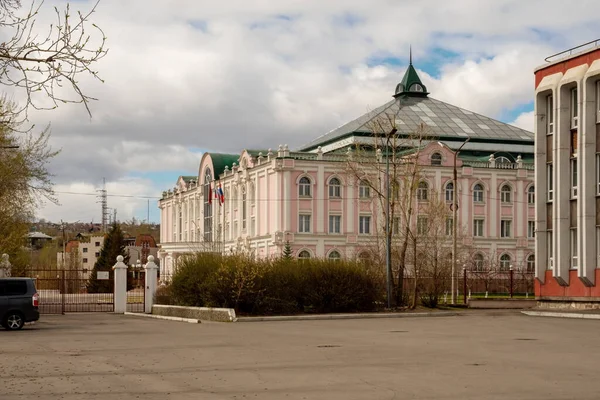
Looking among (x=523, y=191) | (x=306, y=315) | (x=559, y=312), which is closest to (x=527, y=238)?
(x=523, y=191)

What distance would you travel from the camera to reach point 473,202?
84625 millimetres

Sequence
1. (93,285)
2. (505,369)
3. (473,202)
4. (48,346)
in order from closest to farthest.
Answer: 1. (505,369)
2. (48,346)
3. (93,285)
4. (473,202)

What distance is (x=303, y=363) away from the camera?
57.4ft

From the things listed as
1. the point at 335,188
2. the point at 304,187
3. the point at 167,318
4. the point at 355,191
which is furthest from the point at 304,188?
the point at 167,318

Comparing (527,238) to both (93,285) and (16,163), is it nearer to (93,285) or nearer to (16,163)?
(93,285)

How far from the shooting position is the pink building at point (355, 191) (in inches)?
3147

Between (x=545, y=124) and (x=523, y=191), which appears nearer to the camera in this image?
(x=545, y=124)

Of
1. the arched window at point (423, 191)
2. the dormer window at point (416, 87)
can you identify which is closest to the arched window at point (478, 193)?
the arched window at point (423, 191)

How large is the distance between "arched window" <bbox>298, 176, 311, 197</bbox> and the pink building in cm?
9

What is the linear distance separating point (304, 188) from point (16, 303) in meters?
51.7

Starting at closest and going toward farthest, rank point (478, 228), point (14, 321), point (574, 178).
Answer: point (14, 321) → point (574, 178) → point (478, 228)

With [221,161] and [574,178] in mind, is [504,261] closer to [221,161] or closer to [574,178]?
[221,161]

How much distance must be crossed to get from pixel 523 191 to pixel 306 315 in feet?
175

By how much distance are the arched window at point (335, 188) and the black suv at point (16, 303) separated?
52554mm
